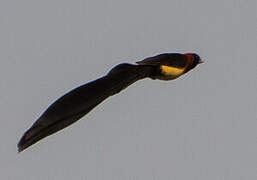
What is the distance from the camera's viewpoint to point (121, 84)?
758cm

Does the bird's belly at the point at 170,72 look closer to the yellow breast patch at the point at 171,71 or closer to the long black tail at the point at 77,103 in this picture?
the yellow breast patch at the point at 171,71

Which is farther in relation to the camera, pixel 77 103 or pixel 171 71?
pixel 171 71

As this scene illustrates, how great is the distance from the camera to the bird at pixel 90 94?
683 centimetres

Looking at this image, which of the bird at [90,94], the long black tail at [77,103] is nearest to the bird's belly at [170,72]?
the bird at [90,94]

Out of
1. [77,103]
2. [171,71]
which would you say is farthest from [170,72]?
[77,103]

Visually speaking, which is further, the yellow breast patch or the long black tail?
the yellow breast patch

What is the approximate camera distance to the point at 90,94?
287 inches

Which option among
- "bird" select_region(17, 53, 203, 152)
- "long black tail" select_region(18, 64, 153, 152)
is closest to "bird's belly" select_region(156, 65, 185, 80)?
"bird" select_region(17, 53, 203, 152)

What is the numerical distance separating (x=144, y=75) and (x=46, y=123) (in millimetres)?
1629

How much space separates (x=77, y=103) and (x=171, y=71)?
1.86 meters

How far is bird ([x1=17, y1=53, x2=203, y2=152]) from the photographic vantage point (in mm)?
6832

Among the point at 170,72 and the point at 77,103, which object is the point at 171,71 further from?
the point at 77,103

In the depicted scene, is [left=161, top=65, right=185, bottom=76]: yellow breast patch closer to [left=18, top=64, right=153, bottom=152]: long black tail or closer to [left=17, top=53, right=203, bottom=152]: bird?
[left=17, top=53, right=203, bottom=152]: bird

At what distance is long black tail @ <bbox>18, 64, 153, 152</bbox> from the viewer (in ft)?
22.3
